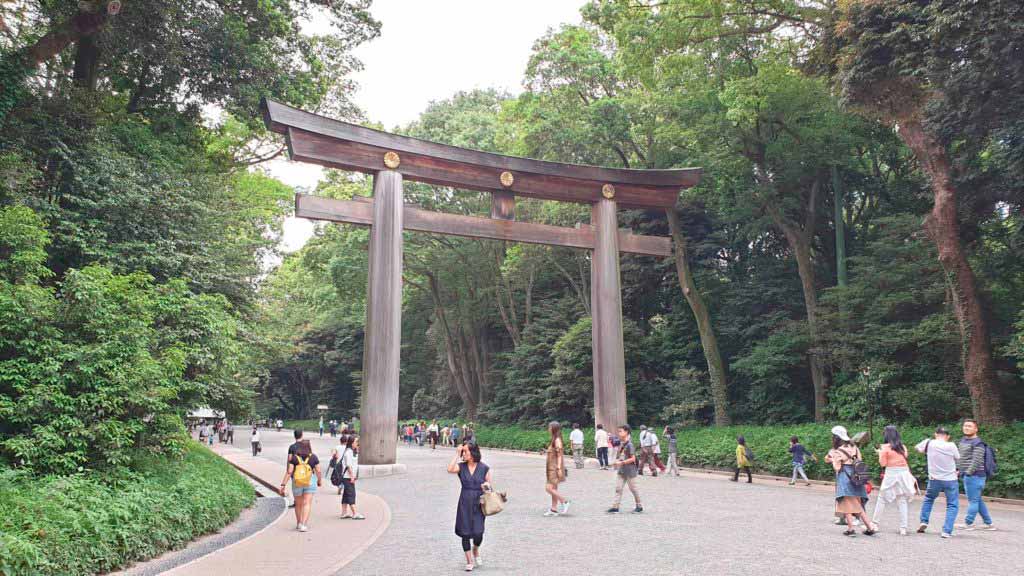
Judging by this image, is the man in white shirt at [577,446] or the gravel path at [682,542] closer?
the gravel path at [682,542]

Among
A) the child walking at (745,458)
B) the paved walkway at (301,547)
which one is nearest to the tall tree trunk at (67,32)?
the paved walkway at (301,547)

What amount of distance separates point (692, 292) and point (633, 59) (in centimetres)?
929

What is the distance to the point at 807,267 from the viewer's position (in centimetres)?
2398

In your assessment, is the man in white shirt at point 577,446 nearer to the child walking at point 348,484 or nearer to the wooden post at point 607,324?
the wooden post at point 607,324

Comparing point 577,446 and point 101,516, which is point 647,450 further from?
point 101,516

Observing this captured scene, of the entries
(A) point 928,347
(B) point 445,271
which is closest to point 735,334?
(A) point 928,347

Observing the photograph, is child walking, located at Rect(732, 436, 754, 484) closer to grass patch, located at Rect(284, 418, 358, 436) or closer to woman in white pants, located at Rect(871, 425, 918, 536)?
woman in white pants, located at Rect(871, 425, 918, 536)

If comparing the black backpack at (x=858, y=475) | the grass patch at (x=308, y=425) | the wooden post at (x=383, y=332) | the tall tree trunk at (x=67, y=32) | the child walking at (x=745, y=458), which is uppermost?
the tall tree trunk at (x=67, y=32)

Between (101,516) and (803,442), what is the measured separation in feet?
52.5

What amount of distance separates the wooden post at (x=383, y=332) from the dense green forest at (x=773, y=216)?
6.07 m

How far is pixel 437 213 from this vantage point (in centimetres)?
1962

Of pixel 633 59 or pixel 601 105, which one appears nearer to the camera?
pixel 633 59

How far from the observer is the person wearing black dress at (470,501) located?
727 centimetres

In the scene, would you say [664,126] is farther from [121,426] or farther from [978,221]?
[121,426]
